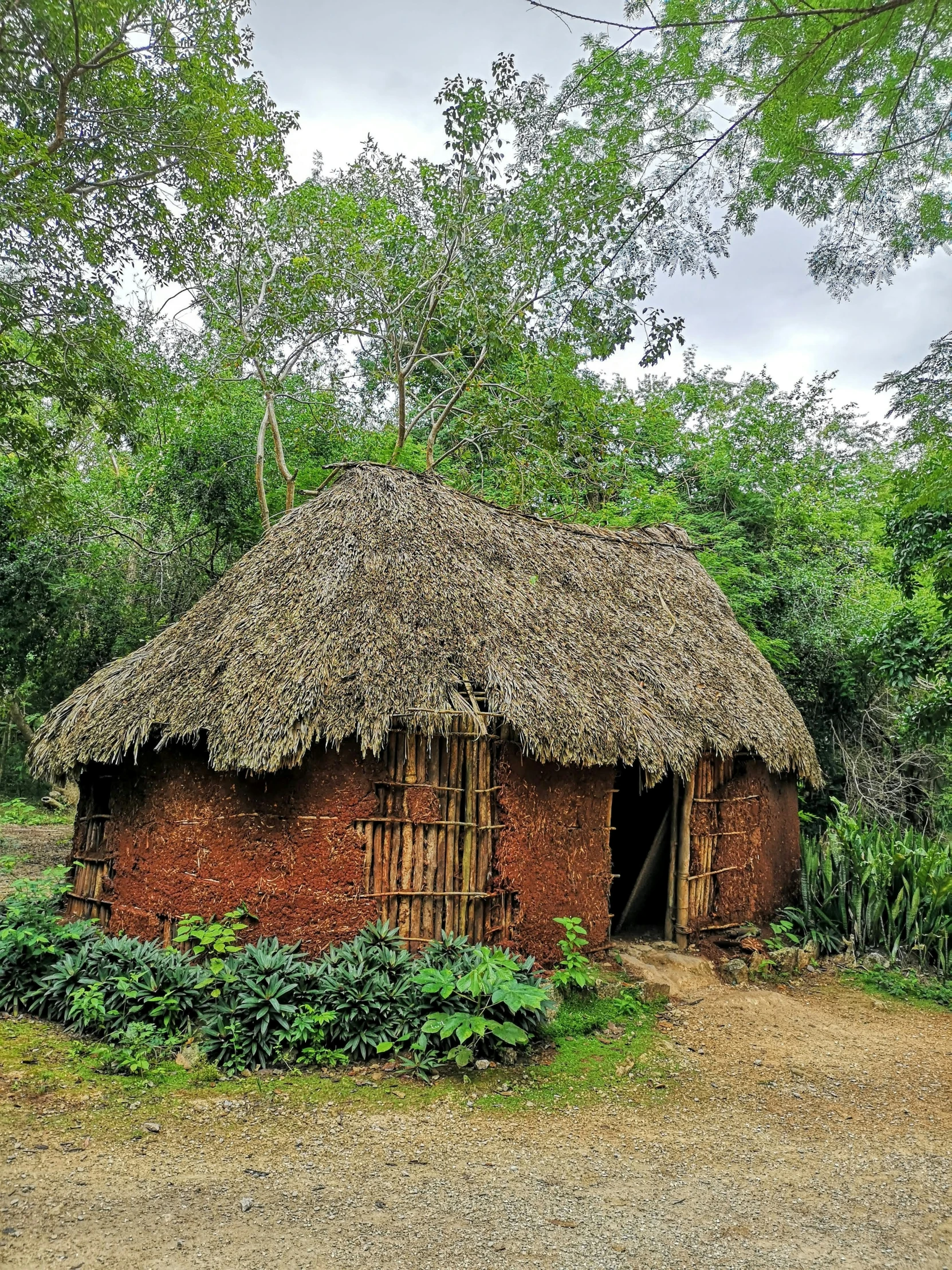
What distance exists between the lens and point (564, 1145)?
4.62m

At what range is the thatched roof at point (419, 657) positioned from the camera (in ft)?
21.4

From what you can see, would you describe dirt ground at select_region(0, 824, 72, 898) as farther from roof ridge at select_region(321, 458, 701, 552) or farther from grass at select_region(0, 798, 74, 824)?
roof ridge at select_region(321, 458, 701, 552)

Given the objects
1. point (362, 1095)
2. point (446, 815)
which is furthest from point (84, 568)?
point (362, 1095)

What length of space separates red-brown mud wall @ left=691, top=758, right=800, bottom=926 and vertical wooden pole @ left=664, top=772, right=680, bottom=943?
0.63ft

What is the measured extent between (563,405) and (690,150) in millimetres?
7533

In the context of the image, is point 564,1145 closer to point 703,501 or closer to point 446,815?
point 446,815

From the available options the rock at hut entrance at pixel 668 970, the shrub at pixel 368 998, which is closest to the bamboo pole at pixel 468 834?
the shrub at pixel 368 998

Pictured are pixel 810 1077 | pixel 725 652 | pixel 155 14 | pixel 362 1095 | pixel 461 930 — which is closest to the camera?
pixel 362 1095

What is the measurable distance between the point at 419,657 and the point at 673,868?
3948mm

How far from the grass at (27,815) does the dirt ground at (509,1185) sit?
10102 mm

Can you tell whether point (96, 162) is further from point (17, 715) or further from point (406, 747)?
point (17, 715)

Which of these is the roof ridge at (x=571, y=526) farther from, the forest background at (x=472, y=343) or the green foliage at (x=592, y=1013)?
the green foliage at (x=592, y=1013)

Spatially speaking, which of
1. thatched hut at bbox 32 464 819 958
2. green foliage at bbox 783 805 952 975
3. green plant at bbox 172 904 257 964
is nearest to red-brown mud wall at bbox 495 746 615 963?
thatched hut at bbox 32 464 819 958

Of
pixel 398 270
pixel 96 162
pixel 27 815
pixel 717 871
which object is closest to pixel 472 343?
pixel 398 270
